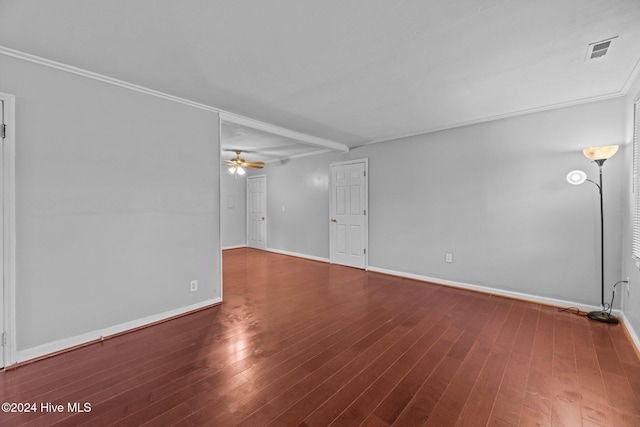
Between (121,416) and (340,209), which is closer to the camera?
(121,416)

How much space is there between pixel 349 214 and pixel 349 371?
3.79 metres

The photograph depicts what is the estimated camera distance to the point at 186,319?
314cm

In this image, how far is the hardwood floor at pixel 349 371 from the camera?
5.58 ft

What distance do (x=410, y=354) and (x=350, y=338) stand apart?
1.87 ft

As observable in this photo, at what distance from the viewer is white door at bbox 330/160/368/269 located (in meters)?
5.49

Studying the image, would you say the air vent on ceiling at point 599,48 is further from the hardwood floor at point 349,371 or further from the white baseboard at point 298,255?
the white baseboard at point 298,255

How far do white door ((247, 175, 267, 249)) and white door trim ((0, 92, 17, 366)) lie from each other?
18.0 ft

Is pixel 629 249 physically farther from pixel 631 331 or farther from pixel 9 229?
pixel 9 229

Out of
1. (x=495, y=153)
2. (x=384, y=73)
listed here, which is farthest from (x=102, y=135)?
(x=495, y=153)

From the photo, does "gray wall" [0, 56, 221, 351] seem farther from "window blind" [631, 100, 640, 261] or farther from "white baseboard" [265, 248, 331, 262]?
"window blind" [631, 100, 640, 261]

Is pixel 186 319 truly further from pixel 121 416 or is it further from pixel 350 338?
pixel 350 338

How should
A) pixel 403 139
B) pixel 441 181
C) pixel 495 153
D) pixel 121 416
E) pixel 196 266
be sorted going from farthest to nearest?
pixel 403 139, pixel 441 181, pixel 495 153, pixel 196 266, pixel 121 416

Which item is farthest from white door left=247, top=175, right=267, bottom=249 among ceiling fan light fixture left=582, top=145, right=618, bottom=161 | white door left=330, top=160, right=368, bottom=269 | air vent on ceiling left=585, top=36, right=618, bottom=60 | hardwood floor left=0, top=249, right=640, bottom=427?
air vent on ceiling left=585, top=36, right=618, bottom=60

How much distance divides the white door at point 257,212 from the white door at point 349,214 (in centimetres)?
245
